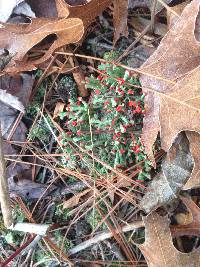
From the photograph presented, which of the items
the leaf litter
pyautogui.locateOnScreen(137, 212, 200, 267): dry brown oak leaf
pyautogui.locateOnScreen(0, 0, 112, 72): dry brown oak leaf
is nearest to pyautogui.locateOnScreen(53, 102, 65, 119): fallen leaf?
the leaf litter

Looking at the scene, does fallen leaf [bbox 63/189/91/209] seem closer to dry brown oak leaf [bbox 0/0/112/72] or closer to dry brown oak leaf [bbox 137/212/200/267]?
dry brown oak leaf [bbox 137/212/200/267]

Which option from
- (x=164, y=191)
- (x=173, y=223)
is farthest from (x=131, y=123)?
(x=173, y=223)

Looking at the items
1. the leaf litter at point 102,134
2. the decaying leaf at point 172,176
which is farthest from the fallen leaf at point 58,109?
the decaying leaf at point 172,176

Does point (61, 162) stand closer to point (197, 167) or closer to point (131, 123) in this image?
point (131, 123)

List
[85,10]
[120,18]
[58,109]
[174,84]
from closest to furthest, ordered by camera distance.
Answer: [174,84], [85,10], [120,18], [58,109]

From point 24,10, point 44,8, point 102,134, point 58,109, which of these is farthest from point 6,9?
point 102,134

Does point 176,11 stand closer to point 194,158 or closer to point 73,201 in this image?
point 194,158
